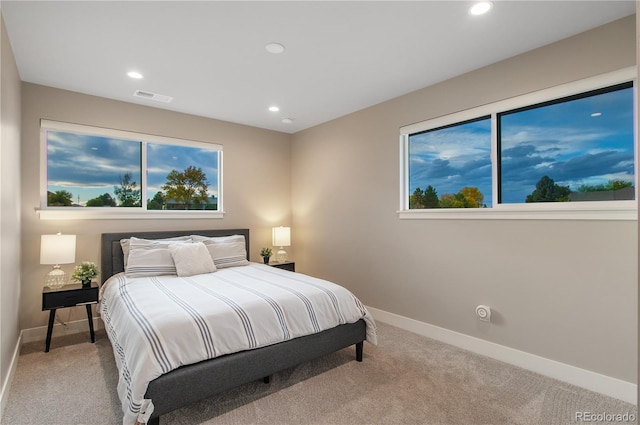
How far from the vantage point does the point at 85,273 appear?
327 cm

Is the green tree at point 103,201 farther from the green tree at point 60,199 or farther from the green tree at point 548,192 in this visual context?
the green tree at point 548,192

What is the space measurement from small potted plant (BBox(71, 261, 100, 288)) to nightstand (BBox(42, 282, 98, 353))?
0.06 m

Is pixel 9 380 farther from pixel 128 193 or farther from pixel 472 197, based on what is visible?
pixel 472 197

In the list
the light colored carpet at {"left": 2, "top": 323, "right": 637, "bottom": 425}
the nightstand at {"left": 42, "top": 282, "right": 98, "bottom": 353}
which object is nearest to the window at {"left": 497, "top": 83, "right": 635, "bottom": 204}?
the light colored carpet at {"left": 2, "top": 323, "right": 637, "bottom": 425}

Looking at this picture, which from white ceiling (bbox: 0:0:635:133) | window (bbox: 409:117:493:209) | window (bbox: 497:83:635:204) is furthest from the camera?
window (bbox: 409:117:493:209)

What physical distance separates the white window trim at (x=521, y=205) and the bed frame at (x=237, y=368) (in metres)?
1.44

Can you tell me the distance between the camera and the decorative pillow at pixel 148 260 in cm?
339

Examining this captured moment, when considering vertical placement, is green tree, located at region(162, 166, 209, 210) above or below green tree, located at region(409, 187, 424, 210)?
above

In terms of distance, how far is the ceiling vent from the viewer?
140 inches

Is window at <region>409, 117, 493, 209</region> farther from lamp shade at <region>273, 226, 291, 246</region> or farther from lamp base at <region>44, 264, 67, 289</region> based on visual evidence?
lamp base at <region>44, 264, 67, 289</region>

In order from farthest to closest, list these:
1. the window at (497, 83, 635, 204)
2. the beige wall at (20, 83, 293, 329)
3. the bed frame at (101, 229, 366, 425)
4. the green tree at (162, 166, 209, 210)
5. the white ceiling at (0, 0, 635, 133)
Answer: the green tree at (162, 166, 209, 210) < the beige wall at (20, 83, 293, 329) < the window at (497, 83, 635, 204) < the white ceiling at (0, 0, 635, 133) < the bed frame at (101, 229, 366, 425)

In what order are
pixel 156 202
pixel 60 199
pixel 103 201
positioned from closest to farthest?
pixel 60 199 < pixel 103 201 < pixel 156 202

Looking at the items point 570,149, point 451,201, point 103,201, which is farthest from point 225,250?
point 570,149

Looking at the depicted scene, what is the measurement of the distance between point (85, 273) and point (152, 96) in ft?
6.54
